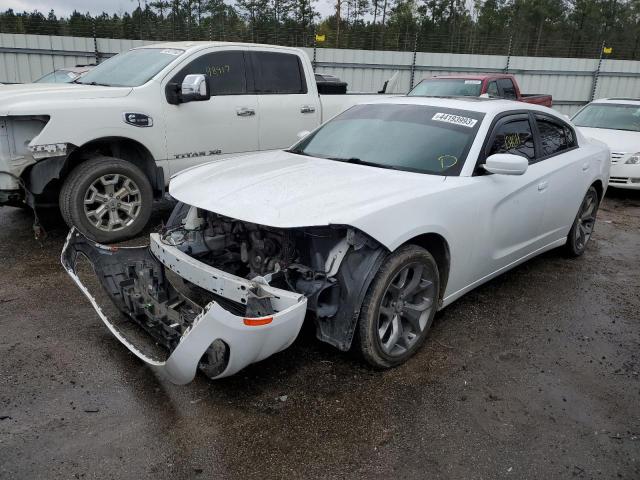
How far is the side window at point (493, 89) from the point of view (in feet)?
35.3

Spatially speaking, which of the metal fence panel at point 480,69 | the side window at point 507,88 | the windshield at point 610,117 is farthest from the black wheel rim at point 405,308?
the metal fence panel at point 480,69

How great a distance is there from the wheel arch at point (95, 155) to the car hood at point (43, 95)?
0.45 meters

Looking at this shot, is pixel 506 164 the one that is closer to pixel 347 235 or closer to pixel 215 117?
pixel 347 235

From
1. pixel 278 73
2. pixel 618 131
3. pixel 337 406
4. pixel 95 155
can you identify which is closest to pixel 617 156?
pixel 618 131

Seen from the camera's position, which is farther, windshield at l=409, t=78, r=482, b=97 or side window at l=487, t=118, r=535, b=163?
windshield at l=409, t=78, r=482, b=97

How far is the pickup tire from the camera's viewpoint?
5059 millimetres

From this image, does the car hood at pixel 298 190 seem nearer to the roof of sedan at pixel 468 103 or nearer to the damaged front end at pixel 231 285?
the damaged front end at pixel 231 285

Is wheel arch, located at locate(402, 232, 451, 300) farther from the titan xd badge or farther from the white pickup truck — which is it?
the titan xd badge

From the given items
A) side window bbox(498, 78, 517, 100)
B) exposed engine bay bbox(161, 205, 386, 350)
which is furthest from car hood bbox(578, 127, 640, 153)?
exposed engine bay bbox(161, 205, 386, 350)

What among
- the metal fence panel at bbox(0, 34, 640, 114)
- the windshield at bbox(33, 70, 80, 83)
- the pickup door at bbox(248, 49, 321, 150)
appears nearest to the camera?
the pickup door at bbox(248, 49, 321, 150)

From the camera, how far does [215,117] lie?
19.5ft

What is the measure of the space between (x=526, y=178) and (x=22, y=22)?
14.8 m

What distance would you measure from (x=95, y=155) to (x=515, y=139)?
4006 mm

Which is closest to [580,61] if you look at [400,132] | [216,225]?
[400,132]
